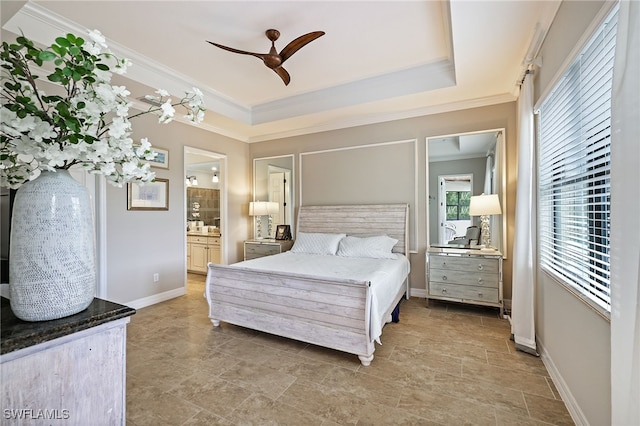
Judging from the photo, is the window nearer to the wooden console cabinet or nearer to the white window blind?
the white window blind

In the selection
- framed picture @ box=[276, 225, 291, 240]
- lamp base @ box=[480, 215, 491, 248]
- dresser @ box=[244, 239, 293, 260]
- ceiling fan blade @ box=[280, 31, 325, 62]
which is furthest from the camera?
framed picture @ box=[276, 225, 291, 240]

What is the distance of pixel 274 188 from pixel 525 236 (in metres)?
3.86

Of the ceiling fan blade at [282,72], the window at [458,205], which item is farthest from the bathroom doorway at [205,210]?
the window at [458,205]

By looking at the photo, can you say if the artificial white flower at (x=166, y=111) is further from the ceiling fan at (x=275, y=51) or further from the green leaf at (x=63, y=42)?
the ceiling fan at (x=275, y=51)

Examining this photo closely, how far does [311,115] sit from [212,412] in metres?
3.68

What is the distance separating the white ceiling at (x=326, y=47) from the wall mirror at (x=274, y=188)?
3.25 ft

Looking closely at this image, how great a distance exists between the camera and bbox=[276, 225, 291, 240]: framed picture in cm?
498

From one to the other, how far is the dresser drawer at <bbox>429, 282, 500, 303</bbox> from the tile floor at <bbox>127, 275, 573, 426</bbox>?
36 cm

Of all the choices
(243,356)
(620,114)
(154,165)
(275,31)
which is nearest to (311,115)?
(275,31)

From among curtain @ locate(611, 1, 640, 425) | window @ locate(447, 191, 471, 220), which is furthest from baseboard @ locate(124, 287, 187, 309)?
curtain @ locate(611, 1, 640, 425)

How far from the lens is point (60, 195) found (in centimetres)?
80

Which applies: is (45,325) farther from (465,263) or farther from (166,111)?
(465,263)

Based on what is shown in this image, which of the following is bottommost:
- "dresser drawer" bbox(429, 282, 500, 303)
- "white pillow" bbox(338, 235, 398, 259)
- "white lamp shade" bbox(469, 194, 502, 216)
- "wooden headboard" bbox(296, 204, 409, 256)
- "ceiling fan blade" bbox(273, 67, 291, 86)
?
"dresser drawer" bbox(429, 282, 500, 303)

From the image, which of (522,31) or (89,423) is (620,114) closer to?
(522,31)
